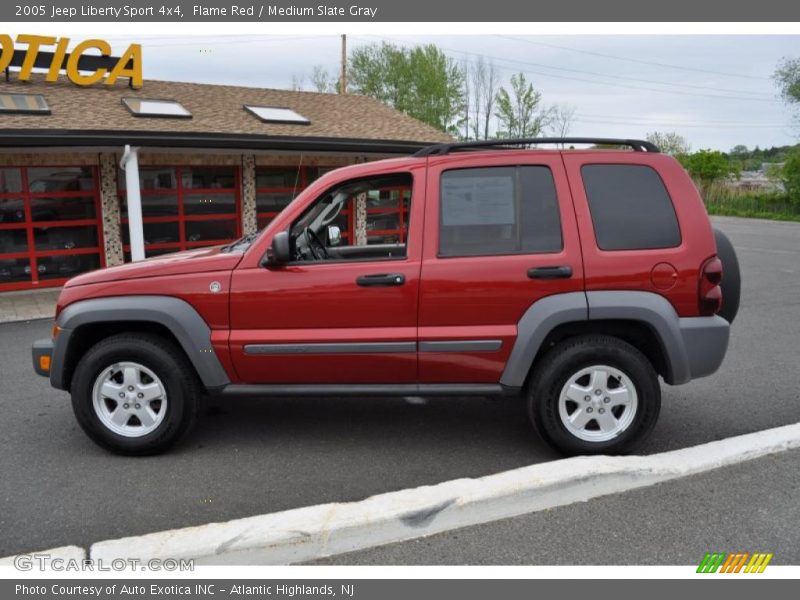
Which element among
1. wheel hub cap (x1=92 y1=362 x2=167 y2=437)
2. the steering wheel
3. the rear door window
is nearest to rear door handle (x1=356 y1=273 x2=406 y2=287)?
the rear door window

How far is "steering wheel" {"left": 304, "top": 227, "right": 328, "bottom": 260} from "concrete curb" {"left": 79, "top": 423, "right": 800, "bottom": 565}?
178cm

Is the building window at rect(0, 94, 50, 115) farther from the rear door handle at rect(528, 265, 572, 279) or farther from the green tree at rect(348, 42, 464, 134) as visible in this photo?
the green tree at rect(348, 42, 464, 134)

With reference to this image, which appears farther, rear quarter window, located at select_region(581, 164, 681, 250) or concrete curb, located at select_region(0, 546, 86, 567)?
rear quarter window, located at select_region(581, 164, 681, 250)

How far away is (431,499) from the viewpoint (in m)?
3.38

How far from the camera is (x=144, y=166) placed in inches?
533

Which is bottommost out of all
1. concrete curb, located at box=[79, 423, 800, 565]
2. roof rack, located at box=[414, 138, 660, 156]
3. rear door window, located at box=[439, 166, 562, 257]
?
concrete curb, located at box=[79, 423, 800, 565]

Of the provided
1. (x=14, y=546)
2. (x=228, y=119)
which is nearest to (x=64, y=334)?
(x=14, y=546)

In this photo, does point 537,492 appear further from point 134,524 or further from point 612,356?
point 134,524

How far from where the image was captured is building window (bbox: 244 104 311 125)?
1500 centimetres

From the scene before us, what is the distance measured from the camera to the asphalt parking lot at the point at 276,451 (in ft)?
11.6

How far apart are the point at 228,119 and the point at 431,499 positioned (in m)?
12.6

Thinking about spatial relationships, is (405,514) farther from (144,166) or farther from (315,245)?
(144,166)

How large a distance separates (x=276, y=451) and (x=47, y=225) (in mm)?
10699

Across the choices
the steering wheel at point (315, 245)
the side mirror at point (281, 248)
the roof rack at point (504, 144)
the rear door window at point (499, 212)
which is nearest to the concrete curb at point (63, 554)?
the side mirror at point (281, 248)
